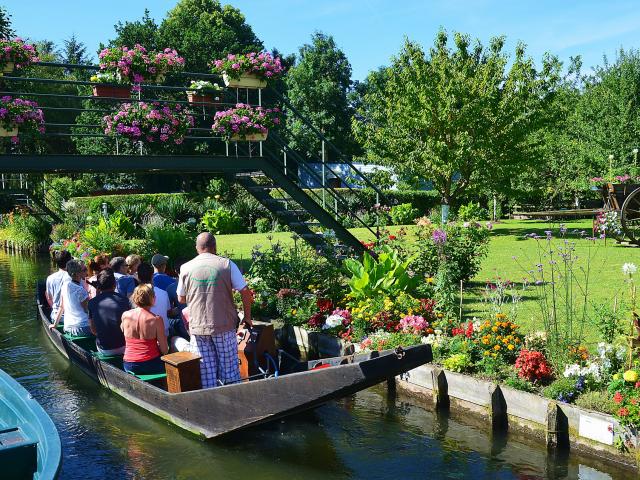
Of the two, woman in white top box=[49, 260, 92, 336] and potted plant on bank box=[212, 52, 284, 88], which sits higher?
potted plant on bank box=[212, 52, 284, 88]

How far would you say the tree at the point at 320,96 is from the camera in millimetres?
48531

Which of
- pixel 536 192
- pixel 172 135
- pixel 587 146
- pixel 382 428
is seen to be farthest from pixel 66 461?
pixel 587 146

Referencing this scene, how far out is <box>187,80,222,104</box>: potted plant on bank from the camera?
13250 millimetres

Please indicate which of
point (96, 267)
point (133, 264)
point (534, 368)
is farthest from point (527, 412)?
point (96, 267)

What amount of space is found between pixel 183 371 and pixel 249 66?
23.7 ft

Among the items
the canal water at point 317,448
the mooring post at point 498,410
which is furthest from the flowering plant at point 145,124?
the mooring post at point 498,410

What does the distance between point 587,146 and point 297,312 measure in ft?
75.8

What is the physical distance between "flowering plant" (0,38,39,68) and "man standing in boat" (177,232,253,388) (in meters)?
7.03

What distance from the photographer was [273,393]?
664 centimetres

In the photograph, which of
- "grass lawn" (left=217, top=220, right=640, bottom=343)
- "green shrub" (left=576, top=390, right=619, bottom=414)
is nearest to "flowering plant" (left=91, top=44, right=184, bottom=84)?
"grass lawn" (left=217, top=220, right=640, bottom=343)

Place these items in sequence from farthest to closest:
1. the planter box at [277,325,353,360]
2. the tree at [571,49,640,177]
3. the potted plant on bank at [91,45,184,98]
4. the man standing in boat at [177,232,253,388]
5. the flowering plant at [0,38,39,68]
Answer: the tree at [571,49,640,177] < the potted plant on bank at [91,45,184,98] < the flowering plant at [0,38,39,68] < the planter box at [277,325,353,360] < the man standing in boat at [177,232,253,388]

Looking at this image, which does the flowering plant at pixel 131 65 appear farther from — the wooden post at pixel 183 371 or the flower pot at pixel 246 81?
the wooden post at pixel 183 371

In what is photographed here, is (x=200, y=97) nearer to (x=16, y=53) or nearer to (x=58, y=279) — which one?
(x=16, y=53)

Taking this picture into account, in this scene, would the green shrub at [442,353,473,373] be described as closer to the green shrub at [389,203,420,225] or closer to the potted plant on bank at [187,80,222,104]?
the potted plant on bank at [187,80,222,104]
